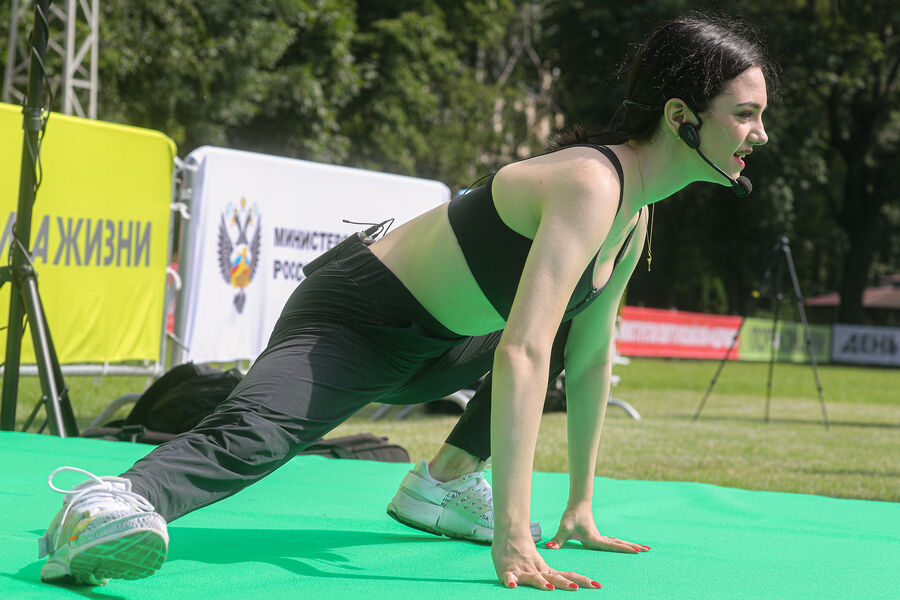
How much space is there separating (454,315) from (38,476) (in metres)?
1.81

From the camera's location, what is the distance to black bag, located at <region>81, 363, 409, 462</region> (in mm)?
4949

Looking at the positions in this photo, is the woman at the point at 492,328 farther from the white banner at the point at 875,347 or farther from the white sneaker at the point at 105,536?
the white banner at the point at 875,347

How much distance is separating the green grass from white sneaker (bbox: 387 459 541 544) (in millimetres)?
2987

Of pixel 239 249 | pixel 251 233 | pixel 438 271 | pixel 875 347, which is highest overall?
pixel 438 271

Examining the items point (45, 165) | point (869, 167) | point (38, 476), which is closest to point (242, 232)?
point (45, 165)

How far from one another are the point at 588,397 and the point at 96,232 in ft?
13.7

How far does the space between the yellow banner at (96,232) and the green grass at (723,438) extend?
0.90 metres

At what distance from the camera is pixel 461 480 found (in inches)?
113

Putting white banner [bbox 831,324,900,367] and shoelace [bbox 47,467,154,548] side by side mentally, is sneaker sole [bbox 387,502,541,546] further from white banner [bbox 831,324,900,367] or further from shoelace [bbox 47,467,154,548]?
white banner [bbox 831,324,900,367]

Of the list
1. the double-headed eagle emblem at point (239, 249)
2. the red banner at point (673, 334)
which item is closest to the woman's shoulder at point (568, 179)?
the double-headed eagle emblem at point (239, 249)

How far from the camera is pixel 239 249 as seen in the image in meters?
6.88

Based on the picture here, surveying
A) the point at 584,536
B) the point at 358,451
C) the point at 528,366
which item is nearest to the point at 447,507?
the point at 584,536

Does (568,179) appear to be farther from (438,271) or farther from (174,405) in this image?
(174,405)

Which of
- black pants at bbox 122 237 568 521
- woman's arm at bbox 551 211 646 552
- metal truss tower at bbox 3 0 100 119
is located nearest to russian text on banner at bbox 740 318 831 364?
metal truss tower at bbox 3 0 100 119
